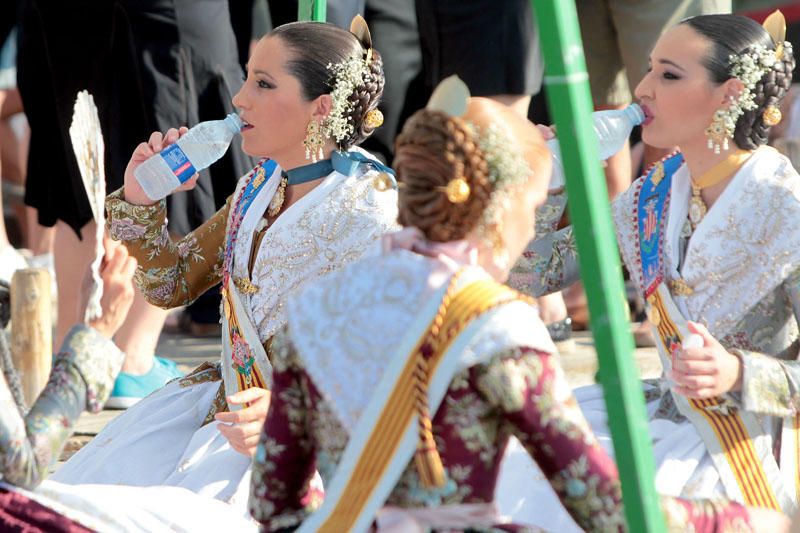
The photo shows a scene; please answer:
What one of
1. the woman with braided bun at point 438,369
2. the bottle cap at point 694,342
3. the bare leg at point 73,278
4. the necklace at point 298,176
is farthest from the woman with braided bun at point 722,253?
the bare leg at point 73,278

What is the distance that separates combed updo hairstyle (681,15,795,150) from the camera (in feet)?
10.4

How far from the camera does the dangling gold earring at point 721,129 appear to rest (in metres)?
3.15

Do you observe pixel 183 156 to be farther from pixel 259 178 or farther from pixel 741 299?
pixel 741 299

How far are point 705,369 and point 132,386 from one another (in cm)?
231

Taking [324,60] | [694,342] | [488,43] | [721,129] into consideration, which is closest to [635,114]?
[721,129]

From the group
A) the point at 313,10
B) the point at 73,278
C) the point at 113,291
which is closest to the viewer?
the point at 113,291

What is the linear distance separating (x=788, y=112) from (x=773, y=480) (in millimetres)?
3950

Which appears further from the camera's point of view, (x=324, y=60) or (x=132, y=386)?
(x=132, y=386)

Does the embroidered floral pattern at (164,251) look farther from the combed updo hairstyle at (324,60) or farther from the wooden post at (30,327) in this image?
the wooden post at (30,327)

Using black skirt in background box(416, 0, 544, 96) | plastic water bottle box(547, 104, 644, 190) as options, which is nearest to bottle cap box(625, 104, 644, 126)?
plastic water bottle box(547, 104, 644, 190)

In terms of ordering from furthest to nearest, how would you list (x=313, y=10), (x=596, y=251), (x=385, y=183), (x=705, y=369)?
(x=313, y=10) < (x=705, y=369) < (x=385, y=183) < (x=596, y=251)

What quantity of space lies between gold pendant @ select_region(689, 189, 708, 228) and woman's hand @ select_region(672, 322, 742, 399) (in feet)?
1.18

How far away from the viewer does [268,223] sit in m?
3.31

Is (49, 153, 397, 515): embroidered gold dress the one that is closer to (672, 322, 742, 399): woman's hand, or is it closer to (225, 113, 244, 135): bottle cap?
(225, 113, 244, 135): bottle cap
